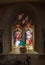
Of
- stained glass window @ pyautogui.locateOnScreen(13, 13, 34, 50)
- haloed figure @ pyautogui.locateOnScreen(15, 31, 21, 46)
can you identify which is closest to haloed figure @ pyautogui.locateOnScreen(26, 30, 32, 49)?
stained glass window @ pyautogui.locateOnScreen(13, 13, 34, 50)

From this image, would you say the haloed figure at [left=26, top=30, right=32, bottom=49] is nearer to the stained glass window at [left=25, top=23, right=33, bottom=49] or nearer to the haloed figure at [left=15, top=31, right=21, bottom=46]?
the stained glass window at [left=25, top=23, right=33, bottom=49]

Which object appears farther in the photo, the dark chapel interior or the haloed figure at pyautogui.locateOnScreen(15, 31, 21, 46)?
the haloed figure at pyautogui.locateOnScreen(15, 31, 21, 46)

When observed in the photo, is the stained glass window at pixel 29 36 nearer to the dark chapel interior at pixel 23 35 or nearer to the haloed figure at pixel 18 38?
the dark chapel interior at pixel 23 35

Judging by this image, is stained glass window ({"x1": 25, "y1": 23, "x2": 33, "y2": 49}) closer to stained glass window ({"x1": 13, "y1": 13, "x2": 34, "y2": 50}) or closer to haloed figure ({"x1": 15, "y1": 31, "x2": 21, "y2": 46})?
stained glass window ({"x1": 13, "y1": 13, "x2": 34, "y2": 50})

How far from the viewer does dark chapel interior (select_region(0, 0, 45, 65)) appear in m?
7.95

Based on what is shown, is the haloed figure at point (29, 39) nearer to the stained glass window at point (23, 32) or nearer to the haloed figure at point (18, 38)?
the stained glass window at point (23, 32)

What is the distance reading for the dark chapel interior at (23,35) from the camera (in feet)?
26.1

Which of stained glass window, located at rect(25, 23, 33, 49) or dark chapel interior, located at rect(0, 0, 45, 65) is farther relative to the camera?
stained glass window, located at rect(25, 23, 33, 49)

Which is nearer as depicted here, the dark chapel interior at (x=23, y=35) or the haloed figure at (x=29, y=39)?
the dark chapel interior at (x=23, y=35)

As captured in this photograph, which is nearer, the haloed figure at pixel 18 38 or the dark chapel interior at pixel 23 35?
the dark chapel interior at pixel 23 35

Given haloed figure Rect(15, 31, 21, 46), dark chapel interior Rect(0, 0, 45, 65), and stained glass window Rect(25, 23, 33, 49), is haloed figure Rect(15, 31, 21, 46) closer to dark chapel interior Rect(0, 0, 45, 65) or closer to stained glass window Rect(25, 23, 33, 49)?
dark chapel interior Rect(0, 0, 45, 65)

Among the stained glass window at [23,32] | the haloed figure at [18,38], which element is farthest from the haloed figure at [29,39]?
the haloed figure at [18,38]

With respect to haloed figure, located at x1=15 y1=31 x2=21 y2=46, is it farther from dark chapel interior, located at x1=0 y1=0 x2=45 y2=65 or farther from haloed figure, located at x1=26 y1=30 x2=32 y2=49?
haloed figure, located at x1=26 y1=30 x2=32 y2=49

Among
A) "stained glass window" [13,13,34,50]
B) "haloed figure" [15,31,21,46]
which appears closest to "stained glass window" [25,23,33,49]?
"stained glass window" [13,13,34,50]
